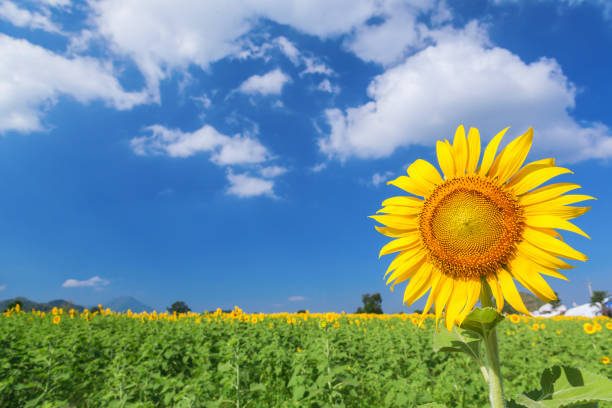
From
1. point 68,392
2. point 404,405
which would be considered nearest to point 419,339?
point 404,405

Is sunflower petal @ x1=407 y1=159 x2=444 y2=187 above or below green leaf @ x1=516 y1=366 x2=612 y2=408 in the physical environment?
above

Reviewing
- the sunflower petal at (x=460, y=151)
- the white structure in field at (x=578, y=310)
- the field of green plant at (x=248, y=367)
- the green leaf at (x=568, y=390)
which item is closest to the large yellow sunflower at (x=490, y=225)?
the sunflower petal at (x=460, y=151)

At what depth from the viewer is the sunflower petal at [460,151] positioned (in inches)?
67.2

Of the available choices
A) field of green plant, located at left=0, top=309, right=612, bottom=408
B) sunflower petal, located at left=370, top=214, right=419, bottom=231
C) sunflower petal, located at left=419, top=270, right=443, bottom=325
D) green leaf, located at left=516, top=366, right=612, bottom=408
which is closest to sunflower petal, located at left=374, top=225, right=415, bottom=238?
sunflower petal, located at left=370, top=214, right=419, bottom=231

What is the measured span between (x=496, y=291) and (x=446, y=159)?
0.64 m

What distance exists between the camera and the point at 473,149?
1714 millimetres

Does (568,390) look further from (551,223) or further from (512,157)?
(512,157)

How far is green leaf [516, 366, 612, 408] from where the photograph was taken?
137 centimetres

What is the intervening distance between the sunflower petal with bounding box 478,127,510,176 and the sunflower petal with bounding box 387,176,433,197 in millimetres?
269

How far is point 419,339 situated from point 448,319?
317 inches

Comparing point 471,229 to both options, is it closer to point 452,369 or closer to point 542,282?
point 542,282

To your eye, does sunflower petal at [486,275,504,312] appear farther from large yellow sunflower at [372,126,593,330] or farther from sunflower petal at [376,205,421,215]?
sunflower petal at [376,205,421,215]

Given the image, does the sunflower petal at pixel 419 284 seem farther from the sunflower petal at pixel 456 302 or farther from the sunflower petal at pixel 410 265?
the sunflower petal at pixel 456 302

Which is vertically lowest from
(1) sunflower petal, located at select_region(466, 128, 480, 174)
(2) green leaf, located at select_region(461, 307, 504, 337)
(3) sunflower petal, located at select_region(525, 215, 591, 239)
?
(2) green leaf, located at select_region(461, 307, 504, 337)
